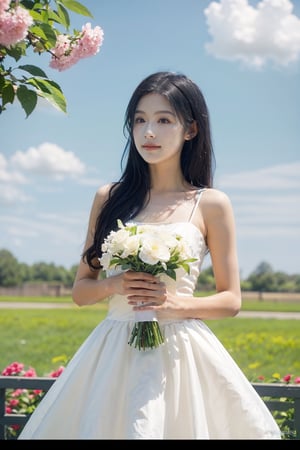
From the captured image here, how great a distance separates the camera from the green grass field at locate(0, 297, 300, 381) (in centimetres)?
1024

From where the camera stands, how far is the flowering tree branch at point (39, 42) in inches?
75.7

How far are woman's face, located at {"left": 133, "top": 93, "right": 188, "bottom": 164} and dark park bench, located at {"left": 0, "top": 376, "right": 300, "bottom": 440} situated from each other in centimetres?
124

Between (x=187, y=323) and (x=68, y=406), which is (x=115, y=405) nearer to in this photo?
(x=68, y=406)

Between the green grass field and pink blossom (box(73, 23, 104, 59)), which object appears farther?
the green grass field

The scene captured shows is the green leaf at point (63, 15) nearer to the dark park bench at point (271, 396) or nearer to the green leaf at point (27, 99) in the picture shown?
the green leaf at point (27, 99)

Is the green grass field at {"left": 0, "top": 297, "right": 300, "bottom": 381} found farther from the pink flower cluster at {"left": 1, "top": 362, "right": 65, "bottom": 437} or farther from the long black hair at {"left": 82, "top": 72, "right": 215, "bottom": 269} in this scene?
the long black hair at {"left": 82, "top": 72, "right": 215, "bottom": 269}

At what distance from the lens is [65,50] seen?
7.72 feet

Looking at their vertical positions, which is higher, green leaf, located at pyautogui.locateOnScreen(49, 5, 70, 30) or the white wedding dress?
green leaf, located at pyautogui.locateOnScreen(49, 5, 70, 30)

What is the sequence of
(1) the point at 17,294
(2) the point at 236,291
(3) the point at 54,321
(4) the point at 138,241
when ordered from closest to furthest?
(4) the point at 138,241
(2) the point at 236,291
(3) the point at 54,321
(1) the point at 17,294

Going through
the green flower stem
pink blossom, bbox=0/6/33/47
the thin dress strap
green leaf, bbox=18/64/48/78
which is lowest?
the green flower stem

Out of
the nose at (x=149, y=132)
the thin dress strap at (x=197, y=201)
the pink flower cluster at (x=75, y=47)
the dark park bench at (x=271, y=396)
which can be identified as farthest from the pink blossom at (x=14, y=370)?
the pink flower cluster at (x=75, y=47)

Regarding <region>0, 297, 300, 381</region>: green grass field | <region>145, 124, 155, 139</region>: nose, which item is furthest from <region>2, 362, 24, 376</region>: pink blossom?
<region>0, 297, 300, 381</region>: green grass field
